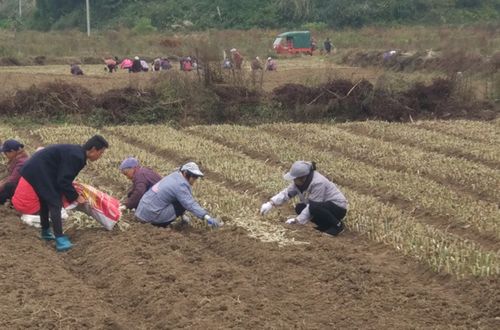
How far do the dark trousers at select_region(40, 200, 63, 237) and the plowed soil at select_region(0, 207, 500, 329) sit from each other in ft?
0.75

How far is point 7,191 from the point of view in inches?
411

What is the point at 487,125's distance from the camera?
19.5 metres

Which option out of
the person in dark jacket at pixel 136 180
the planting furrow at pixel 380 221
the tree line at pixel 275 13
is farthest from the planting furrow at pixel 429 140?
the tree line at pixel 275 13

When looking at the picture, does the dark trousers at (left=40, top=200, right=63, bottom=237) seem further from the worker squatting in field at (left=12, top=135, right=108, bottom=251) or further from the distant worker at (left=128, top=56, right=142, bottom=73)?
the distant worker at (left=128, top=56, right=142, bottom=73)

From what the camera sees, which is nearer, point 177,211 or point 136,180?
point 177,211

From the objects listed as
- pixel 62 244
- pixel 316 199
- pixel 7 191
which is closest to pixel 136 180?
pixel 62 244

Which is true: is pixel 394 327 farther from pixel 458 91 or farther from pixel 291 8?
pixel 291 8

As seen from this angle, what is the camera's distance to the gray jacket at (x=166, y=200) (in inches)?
357

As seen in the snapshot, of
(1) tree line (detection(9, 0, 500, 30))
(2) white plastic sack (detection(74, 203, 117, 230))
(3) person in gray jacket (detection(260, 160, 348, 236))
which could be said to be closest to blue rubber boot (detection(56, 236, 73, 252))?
(2) white plastic sack (detection(74, 203, 117, 230))

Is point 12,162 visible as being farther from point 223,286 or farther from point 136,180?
point 223,286

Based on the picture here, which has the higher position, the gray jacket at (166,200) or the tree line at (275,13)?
the gray jacket at (166,200)

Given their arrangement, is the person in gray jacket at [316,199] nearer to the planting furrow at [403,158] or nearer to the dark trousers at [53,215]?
the dark trousers at [53,215]

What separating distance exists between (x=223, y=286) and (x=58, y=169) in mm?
2577

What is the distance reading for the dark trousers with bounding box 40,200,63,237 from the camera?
28.3 ft
